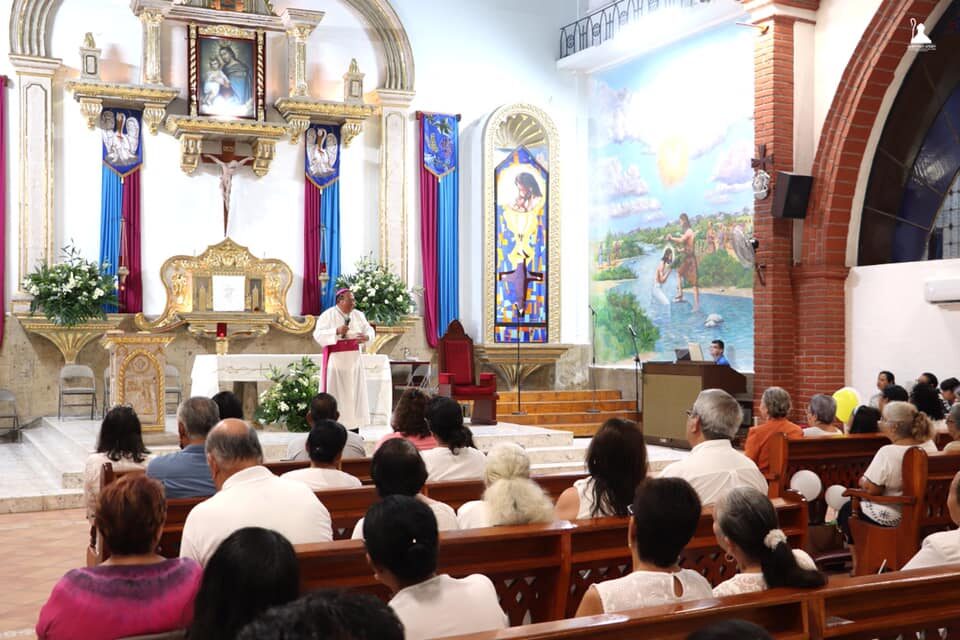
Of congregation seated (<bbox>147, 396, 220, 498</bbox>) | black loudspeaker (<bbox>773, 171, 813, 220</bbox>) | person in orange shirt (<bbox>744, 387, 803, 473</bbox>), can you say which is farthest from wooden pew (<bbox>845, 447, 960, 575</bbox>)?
black loudspeaker (<bbox>773, 171, 813, 220</bbox>)

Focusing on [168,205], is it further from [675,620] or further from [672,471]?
[675,620]

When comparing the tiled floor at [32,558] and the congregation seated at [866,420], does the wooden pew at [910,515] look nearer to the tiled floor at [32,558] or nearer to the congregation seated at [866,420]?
the congregation seated at [866,420]

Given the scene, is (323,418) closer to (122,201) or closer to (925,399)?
(925,399)

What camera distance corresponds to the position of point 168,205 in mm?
13359

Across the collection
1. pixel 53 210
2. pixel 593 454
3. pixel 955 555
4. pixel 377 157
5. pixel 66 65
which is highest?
pixel 66 65

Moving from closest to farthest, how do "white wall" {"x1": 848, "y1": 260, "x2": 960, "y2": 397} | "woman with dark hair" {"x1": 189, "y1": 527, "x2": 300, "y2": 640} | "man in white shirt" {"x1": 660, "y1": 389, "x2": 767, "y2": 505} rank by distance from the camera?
"woman with dark hair" {"x1": 189, "y1": 527, "x2": 300, "y2": 640} → "man in white shirt" {"x1": 660, "y1": 389, "x2": 767, "y2": 505} → "white wall" {"x1": 848, "y1": 260, "x2": 960, "y2": 397}

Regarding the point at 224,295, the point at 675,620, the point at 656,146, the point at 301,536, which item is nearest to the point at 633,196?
the point at 656,146

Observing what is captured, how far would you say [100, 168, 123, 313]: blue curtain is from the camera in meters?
12.8

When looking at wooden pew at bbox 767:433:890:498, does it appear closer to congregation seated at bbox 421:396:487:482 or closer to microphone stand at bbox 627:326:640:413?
congregation seated at bbox 421:396:487:482

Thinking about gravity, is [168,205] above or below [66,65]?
below

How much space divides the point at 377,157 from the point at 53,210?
175 inches

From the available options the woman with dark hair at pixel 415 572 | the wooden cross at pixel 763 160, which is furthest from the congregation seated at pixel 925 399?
the woman with dark hair at pixel 415 572

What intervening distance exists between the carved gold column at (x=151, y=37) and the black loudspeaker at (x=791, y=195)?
308 inches

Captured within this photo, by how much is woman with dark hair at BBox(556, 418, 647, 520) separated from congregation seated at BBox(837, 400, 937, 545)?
2151 mm
